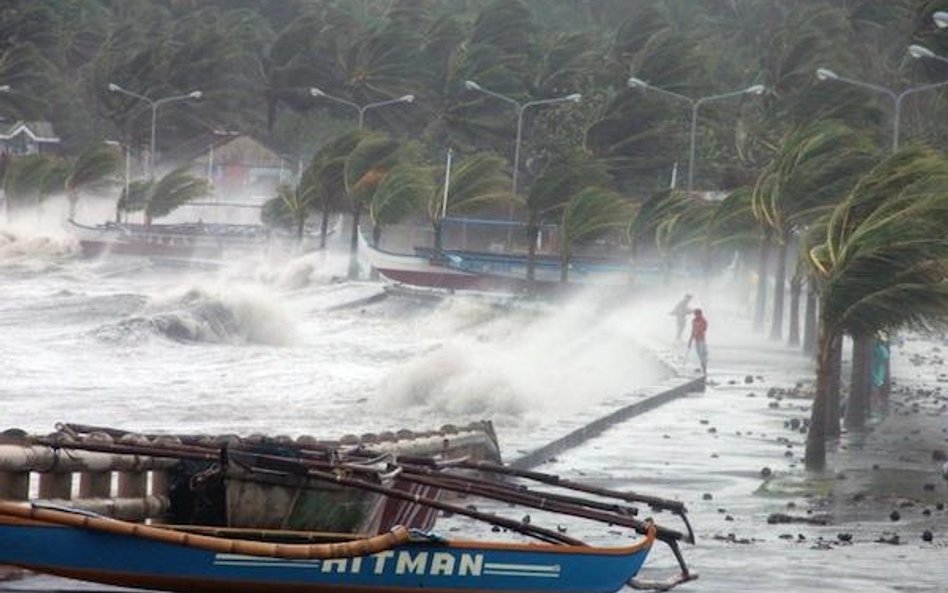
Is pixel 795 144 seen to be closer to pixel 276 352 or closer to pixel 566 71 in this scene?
pixel 276 352

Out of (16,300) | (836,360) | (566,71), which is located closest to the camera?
(836,360)

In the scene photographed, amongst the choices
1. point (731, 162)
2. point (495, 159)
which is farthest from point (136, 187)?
point (495, 159)

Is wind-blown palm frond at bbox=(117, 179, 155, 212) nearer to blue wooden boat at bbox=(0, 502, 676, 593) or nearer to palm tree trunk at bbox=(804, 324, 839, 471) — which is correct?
palm tree trunk at bbox=(804, 324, 839, 471)

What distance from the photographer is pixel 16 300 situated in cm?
7525

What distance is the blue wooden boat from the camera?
1359 centimetres

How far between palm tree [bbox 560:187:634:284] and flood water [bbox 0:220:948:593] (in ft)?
15.5

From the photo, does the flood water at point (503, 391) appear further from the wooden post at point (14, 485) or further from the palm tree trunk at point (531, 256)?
the palm tree trunk at point (531, 256)

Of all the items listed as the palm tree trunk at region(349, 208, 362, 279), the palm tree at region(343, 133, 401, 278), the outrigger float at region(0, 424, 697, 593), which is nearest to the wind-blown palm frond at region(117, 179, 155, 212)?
the palm tree trunk at region(349, 208, 362, 279)

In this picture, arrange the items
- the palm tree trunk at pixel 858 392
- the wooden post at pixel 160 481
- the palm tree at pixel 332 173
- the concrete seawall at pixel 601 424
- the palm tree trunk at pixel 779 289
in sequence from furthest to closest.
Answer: the palm tree at pixel 332 173 < the palm tree trunk at pixel 779 289 < the palm tree trunk at pixel 858 392 < the concrete seawall at pixel 601 424 < the wooden post at pixel 160 481

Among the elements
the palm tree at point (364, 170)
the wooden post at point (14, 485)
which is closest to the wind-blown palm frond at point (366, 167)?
the palm tree at point (364, 170)

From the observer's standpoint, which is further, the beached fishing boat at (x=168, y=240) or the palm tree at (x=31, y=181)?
the palm tree at (x=31, y=181)

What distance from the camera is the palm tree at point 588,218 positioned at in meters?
75.1

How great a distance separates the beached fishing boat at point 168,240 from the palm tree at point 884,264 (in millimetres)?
80893

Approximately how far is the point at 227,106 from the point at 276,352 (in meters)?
116
